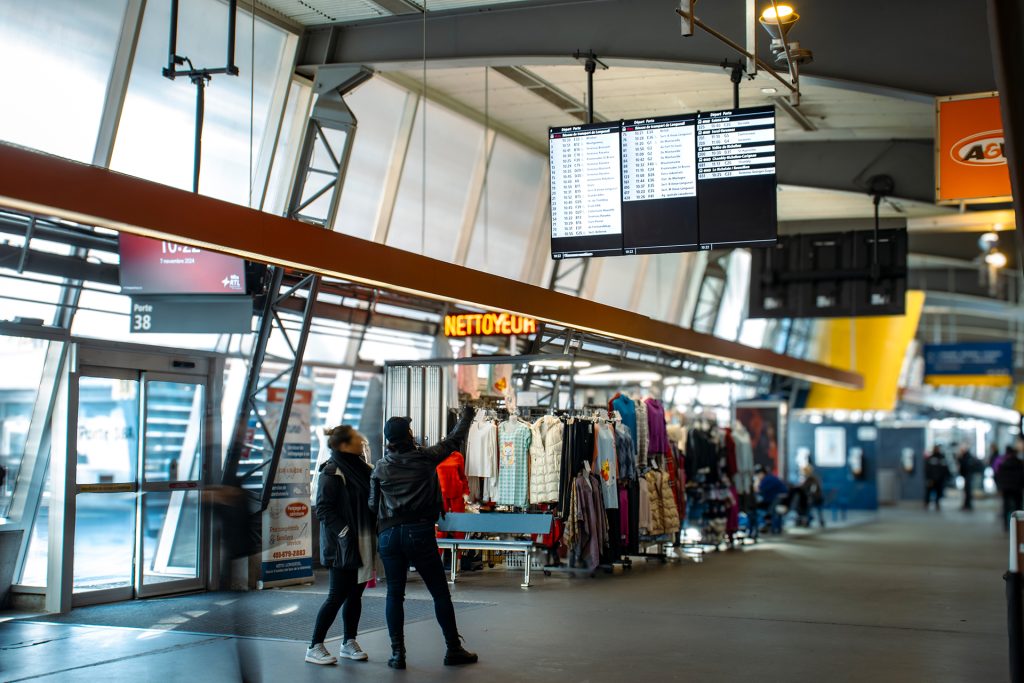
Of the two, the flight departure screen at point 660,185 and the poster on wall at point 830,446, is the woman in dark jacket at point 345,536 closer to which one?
the flight departure screen at point 660,185

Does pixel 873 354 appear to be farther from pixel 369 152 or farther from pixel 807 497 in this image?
pixel 369 152

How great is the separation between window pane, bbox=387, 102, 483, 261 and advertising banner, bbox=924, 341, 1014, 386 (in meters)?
17.0

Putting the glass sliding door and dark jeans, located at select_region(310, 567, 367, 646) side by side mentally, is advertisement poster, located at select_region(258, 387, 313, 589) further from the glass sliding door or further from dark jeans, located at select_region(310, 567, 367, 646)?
dark jeans, located at select_region(310, 567, 367, 646)

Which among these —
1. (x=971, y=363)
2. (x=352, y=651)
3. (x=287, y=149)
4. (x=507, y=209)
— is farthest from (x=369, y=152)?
(x=971, y=363)

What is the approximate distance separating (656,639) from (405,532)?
2.26 metres

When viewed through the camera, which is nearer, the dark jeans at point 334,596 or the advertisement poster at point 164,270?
the dark jeans at point 334,596

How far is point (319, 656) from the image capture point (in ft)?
24.0

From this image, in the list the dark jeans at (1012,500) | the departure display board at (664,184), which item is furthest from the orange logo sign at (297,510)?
the dark jeans at (1012,500)

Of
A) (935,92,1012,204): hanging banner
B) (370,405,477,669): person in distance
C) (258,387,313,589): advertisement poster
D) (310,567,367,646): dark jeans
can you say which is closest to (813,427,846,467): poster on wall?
(258,387,313,589): advertisement poster

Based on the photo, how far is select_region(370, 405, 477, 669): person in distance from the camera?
23.8 ft

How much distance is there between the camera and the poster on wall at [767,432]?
824 inches

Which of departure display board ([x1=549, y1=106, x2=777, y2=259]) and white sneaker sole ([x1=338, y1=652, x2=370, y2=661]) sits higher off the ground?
departure display board ([x1=549, y1=106, x2=777, y2=259])

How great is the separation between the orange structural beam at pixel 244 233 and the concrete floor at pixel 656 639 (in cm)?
262

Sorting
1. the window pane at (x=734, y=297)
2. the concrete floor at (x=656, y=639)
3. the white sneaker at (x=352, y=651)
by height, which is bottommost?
the concrete floor at (x=656, y=639)
